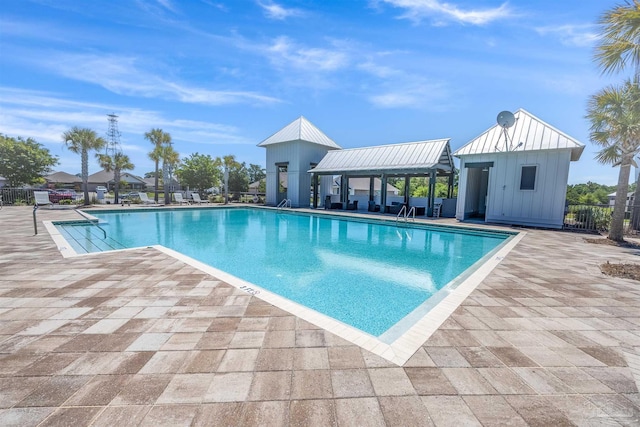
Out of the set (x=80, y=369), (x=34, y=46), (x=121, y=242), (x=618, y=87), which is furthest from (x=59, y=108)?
(x=618, y=87)

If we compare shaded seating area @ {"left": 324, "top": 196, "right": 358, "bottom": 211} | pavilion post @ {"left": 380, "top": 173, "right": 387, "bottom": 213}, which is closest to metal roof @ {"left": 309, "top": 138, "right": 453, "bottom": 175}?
pavilion post @ {"left": 380, "top": 173, "right": 387, "bottom": 213}

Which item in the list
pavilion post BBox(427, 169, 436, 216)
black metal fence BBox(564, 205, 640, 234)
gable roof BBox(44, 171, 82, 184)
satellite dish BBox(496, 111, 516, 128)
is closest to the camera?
black metal fence BBox(564, 205, 640, 234)

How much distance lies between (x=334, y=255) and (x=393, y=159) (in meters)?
9.74

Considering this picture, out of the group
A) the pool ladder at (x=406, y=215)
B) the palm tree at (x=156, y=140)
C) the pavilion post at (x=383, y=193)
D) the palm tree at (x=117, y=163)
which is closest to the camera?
the pool ladder at (x=406, y=215)

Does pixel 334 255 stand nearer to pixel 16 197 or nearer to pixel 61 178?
pixel 16 197

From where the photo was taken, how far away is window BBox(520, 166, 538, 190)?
10523 millimetres

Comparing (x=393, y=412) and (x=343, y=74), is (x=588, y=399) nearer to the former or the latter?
(x=393, y=412)

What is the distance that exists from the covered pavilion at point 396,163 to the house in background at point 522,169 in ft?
5.38

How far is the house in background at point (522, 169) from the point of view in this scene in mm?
10039

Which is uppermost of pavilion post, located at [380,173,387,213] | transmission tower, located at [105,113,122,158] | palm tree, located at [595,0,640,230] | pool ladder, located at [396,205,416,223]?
transmission tower, located at [105,113,122,158]

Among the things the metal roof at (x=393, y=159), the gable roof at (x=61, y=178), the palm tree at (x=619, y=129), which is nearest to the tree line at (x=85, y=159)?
the metal roof at (x=393, y=159)

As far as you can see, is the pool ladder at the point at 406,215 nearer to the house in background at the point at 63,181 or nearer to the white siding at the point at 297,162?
the white siding at the point at 297,162

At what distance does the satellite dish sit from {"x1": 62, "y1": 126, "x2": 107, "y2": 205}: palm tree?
900 inches

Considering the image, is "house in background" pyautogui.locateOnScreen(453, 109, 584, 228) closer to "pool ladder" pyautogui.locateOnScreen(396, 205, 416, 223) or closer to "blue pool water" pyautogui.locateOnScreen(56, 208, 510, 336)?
"pool ladder" pyautogui.locateOnScreen(396, 205, 416, 223)
